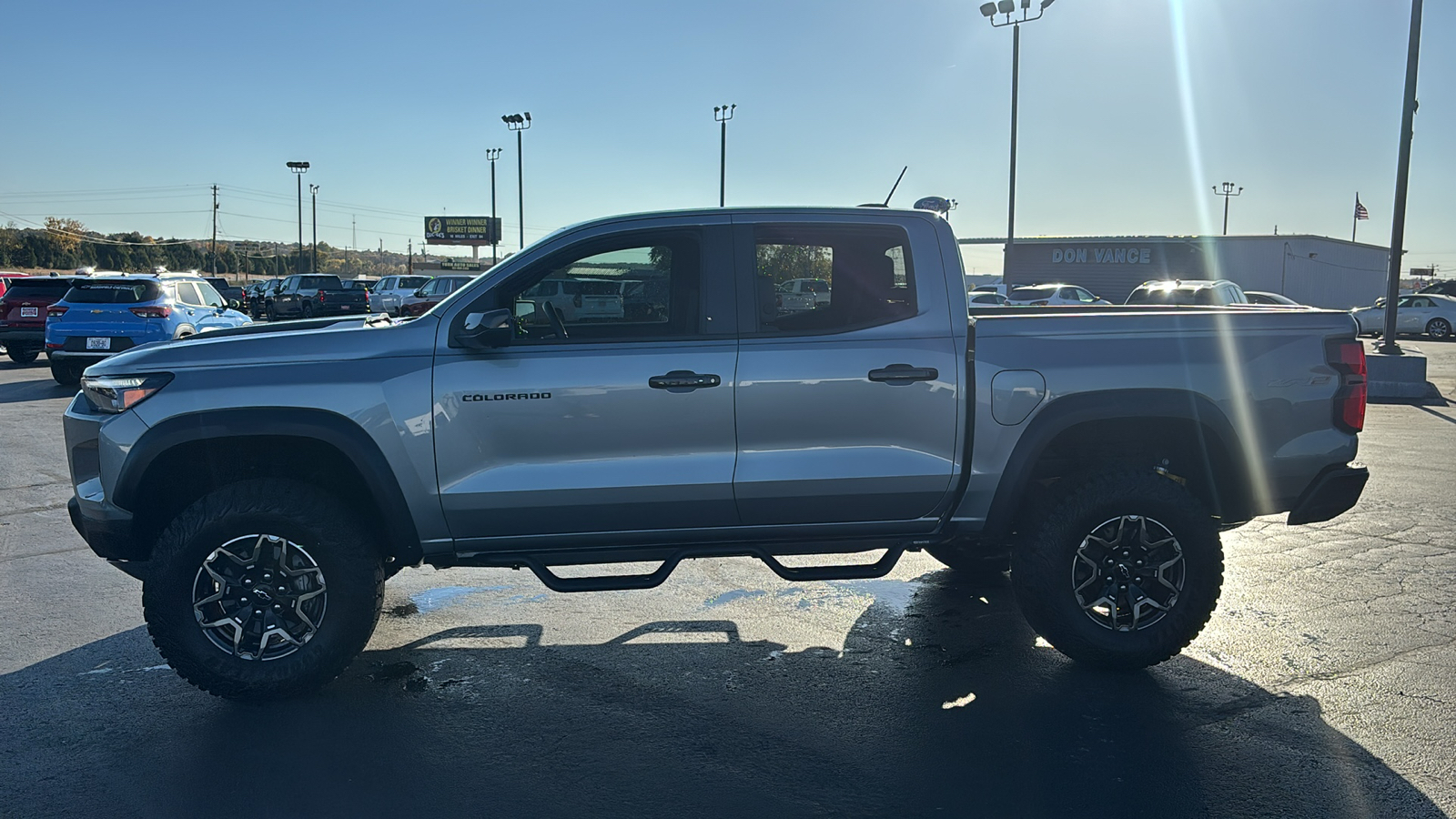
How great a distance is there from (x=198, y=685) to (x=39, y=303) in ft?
60.9

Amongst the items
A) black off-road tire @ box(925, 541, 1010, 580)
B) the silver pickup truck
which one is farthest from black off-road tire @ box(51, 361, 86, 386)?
black off-road tire @ box(925, 541, 1010, 580)

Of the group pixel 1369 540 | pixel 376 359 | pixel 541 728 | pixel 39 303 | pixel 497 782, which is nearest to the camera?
pixel 497 782

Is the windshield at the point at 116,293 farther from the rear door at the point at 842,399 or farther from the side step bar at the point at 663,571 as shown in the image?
the rear door at the point at 842,399

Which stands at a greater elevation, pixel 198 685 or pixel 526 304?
pixel 526 304

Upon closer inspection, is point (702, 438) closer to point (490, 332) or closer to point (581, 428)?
point (581, 428)

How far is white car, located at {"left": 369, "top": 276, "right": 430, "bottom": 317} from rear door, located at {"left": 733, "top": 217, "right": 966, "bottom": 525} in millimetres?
33958

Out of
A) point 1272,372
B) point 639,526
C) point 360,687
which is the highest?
point 1272,372

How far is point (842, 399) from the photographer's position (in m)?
4.41

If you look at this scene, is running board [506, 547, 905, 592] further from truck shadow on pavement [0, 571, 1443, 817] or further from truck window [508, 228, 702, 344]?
truck window [508, 228, 702, 344]

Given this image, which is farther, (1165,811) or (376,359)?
(376,359)

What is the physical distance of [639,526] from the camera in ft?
14.5

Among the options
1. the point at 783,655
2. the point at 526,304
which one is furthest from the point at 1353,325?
the point at 526,304

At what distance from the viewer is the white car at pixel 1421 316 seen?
3366cm

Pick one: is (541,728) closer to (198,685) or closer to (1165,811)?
(198,685)
